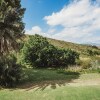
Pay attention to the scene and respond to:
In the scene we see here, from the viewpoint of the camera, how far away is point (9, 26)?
2738cm

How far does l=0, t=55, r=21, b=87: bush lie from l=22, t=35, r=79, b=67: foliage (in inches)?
530

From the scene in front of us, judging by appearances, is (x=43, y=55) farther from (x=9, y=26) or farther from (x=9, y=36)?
(x=9, y=26)

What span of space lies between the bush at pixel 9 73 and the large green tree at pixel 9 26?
13.1ft

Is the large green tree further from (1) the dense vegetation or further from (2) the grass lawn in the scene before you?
(2) the grass lawn

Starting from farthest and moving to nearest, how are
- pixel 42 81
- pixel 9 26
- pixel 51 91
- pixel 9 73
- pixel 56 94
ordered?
pixel 9 26 → pixel 42 81 → pixel 9 73 → pixel 51 91 → pixel 56 94

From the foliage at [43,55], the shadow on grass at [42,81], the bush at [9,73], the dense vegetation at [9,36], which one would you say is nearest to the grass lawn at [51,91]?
the shadow on grass at [42,81]

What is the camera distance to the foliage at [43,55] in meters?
38.2

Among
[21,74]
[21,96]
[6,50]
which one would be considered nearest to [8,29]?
[6,50]

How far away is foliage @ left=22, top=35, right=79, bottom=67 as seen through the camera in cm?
3825

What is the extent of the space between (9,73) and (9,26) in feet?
21.0

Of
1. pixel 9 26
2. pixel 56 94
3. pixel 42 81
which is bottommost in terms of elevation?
pixel 56 94

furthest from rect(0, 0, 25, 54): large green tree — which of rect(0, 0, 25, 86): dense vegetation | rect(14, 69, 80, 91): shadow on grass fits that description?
rect(14, 69, 80, 91): shadow on grass

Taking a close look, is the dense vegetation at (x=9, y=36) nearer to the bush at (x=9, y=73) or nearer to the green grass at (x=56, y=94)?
the bush at (x=9, y=73)

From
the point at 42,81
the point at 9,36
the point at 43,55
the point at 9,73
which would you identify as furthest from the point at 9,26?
the point at 43,55
